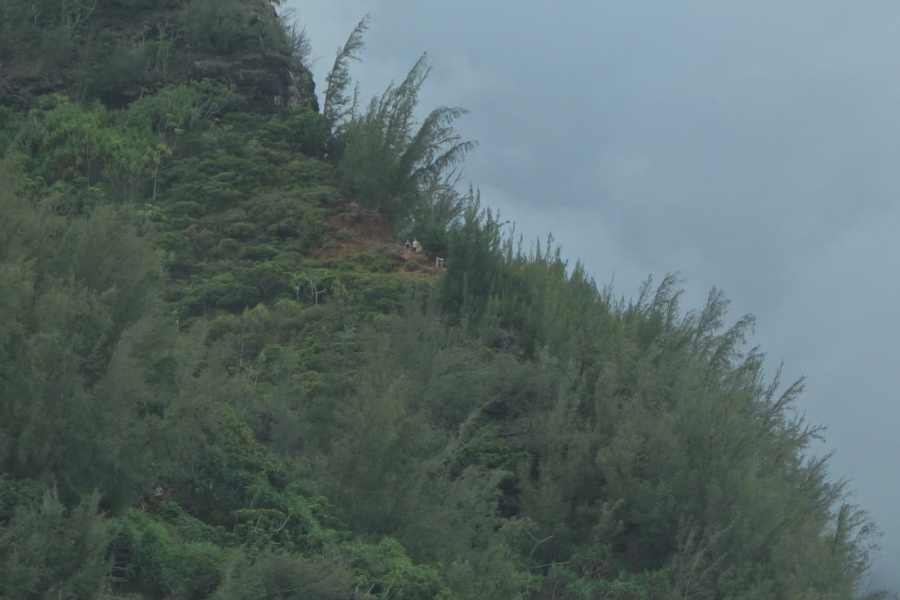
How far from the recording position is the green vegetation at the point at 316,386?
17.3 metres

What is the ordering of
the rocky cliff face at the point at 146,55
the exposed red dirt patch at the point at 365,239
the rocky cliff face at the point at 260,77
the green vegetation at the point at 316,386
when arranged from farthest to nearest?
the rocky cliff face at the point at 260,77
the rocky cliff face at the point at 146,55
the exposed red dirt patch at the point at 365,239
the green vegetation at the point at 316,386

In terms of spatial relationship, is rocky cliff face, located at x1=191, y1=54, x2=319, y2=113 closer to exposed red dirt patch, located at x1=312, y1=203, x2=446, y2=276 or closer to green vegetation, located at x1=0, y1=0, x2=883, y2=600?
green vegetation, located at x1=0, y1=0, x2=883, y2=600

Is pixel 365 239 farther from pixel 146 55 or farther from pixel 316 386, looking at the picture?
pixel 146 55

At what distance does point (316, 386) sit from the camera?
2902cm

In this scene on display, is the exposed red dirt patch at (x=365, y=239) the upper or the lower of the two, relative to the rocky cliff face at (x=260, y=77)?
lower

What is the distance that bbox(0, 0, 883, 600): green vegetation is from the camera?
17.3 meters

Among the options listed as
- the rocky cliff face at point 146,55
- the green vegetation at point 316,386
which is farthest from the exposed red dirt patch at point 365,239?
the rocky cliff face at point 146,55

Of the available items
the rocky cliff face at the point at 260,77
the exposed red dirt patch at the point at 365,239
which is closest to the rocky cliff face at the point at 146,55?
the rocky cliff face at the point at 260,77

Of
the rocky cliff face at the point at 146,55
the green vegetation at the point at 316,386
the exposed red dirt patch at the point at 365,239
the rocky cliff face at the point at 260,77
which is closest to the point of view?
the green vegetation at the point at 316,386

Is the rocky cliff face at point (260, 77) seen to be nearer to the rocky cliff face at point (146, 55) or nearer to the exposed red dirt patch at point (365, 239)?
the rocky cliff face at point (146, 55)

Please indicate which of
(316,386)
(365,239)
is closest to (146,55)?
(365,239)

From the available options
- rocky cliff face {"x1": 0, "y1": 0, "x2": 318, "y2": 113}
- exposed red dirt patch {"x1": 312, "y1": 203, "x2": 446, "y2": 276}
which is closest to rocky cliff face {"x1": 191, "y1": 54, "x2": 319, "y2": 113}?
rocky cliff face {"x1": 0, "y1": 0, "x2": 318, "y2": 113}

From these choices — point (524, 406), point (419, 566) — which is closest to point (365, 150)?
point (524, 406)

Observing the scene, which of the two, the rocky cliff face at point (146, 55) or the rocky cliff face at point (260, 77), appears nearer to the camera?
the rocky cliff face at point (146, 55)
